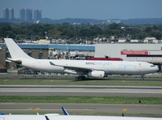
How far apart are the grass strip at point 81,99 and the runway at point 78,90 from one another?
2.97 m

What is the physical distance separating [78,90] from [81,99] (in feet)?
29.2

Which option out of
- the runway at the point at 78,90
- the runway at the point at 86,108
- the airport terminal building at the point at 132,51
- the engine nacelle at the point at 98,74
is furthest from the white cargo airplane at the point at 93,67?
the runway at the point at 86,108

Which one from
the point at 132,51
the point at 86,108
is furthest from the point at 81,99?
the point at 132,51

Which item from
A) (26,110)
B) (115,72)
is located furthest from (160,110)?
(115,72)

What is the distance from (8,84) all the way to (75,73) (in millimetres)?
15631

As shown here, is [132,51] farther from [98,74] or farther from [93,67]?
[98,74]

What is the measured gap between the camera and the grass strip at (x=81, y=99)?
46.2 metres

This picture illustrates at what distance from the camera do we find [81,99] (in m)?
47.7

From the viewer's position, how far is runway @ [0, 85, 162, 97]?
172 feet

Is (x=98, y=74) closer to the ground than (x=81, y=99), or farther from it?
closer to the ground

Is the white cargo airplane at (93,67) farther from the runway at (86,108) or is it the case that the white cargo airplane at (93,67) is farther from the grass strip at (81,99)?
the runway at (86,108)

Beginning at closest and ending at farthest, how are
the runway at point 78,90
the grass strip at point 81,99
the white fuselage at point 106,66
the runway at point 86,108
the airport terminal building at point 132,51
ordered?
1. the runway at point 86,108
2. the grass strip at point 81,99
3. the runway at point 78,90
4. the white fuselage at point 106,66
5. the airport terminal building at point 132,51

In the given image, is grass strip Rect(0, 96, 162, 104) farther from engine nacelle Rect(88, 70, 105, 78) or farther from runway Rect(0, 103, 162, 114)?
engine nacelle Rect(88, 70, 105, 78)

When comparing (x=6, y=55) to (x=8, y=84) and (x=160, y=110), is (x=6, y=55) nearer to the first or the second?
(x=8, y=84)
